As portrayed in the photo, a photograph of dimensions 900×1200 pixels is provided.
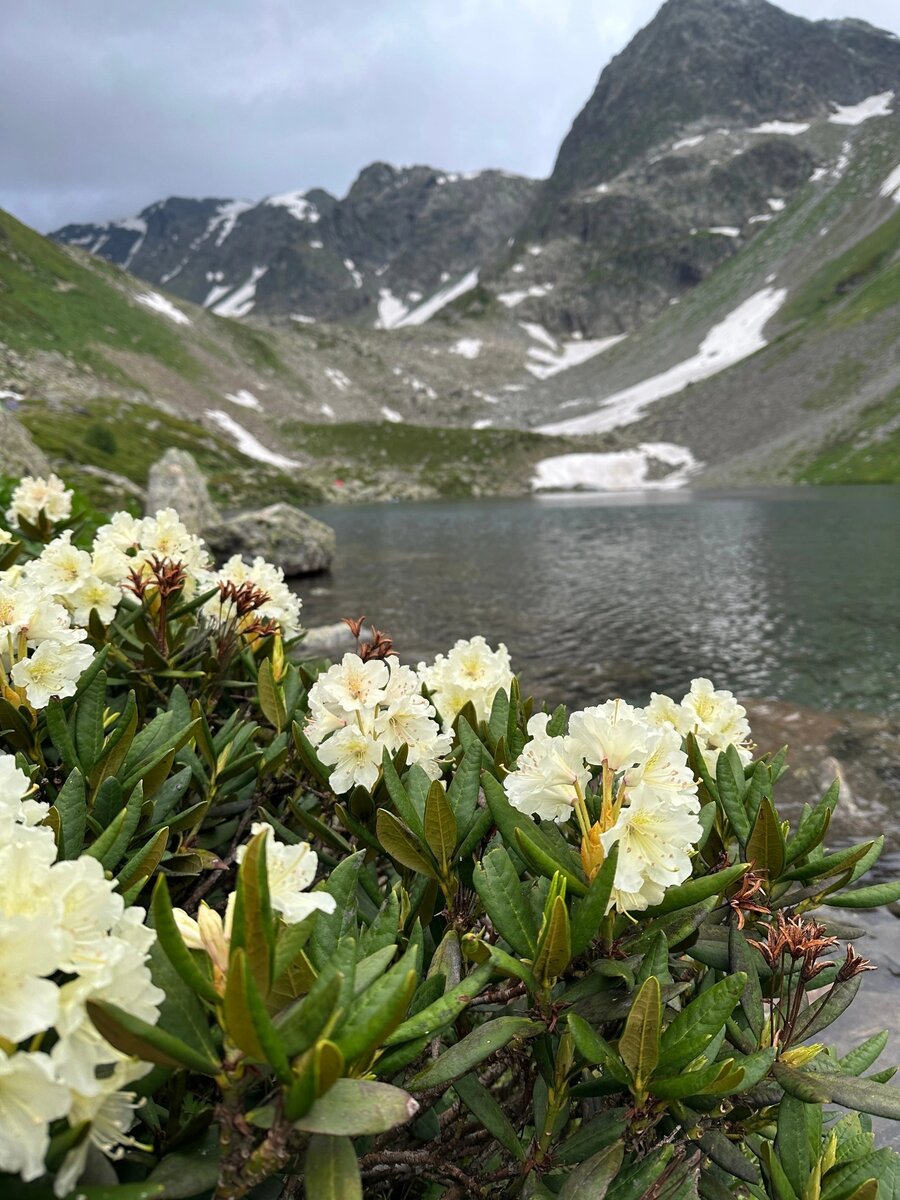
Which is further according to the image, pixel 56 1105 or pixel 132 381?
pixel 132 381

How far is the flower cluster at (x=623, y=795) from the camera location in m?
1.91

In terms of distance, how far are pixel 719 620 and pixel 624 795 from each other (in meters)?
19.7

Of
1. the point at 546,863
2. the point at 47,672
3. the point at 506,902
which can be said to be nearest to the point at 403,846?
the point at 506,902

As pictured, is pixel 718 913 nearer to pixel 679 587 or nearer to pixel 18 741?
pixel 18 741

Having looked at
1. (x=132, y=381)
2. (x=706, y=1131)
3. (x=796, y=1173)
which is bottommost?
(x=796, y=1173)

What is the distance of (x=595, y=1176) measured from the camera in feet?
5.80

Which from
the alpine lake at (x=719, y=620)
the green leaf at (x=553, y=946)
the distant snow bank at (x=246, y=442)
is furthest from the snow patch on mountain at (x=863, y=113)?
the green leaf at (x=553, y=946)

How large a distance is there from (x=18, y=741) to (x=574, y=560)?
31.0m

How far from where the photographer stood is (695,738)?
3.10m

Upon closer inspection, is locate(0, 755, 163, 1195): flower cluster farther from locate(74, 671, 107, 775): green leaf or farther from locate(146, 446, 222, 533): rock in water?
locate(146, 446, 222, 533): rock in water

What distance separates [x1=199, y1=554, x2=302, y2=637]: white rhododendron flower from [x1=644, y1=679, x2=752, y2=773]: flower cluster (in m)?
2.39

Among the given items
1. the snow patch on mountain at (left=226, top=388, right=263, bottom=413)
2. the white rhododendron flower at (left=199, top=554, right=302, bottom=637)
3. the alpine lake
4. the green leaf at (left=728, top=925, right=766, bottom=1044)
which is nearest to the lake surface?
the alpine lake

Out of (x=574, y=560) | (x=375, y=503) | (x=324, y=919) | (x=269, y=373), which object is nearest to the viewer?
(x=324, y=919)

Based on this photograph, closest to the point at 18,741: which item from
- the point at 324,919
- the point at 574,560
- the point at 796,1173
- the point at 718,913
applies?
the point at 324,919
